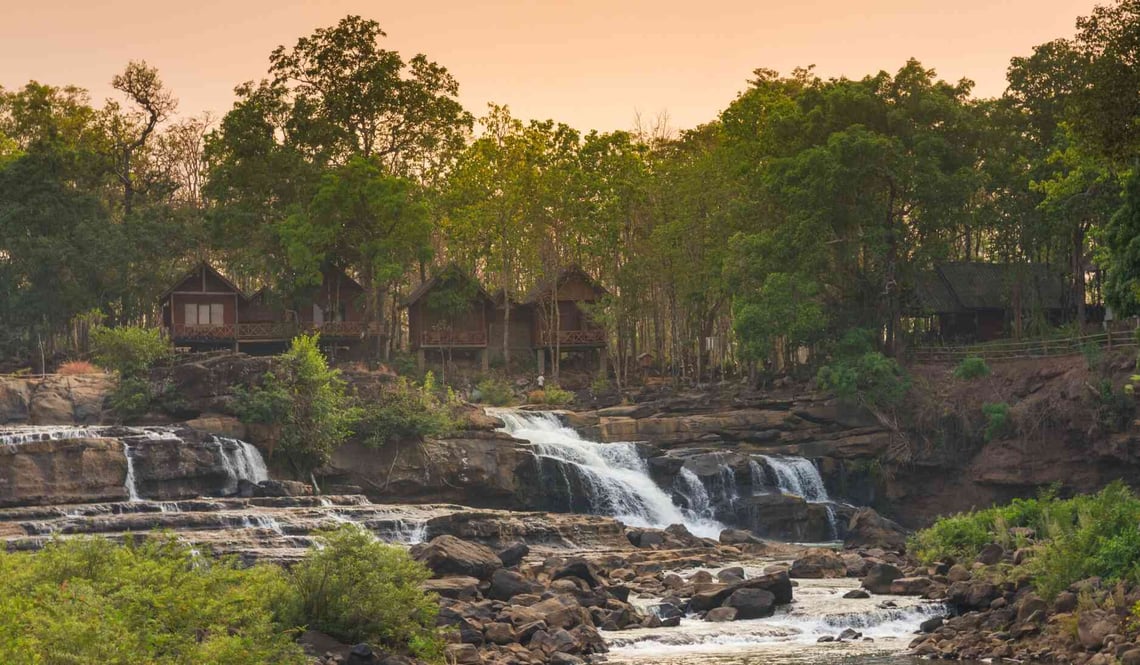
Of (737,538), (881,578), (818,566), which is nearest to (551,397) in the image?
(737,538)

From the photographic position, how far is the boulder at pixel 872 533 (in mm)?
40844

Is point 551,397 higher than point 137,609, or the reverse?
point 551,397

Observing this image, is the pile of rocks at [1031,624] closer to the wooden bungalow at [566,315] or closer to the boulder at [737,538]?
the boulder at [737,538]

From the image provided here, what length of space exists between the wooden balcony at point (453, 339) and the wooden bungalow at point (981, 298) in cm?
1970

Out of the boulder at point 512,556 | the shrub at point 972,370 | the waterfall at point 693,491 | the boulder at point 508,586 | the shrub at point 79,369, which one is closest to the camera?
the boulder at point 508,586

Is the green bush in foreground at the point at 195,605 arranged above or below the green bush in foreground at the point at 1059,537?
above

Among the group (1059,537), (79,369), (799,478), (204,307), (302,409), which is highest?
(204,307)

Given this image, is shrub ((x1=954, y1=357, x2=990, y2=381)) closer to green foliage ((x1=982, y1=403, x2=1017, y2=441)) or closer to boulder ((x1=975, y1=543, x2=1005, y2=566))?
green foliage ((x1=982, y1=403, x2=1017, y2=441))

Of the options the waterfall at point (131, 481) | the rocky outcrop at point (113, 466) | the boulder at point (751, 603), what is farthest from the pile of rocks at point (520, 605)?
the waterfall at point (131, 481)

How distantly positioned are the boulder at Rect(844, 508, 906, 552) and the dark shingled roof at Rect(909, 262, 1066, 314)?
1571 centimetres

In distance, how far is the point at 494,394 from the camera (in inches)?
2298

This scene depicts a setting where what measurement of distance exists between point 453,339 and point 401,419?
20299 millimetres

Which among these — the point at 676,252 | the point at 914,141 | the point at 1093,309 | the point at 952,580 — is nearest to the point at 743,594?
the point at 952,580

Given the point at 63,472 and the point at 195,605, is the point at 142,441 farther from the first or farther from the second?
the point at 195,605
